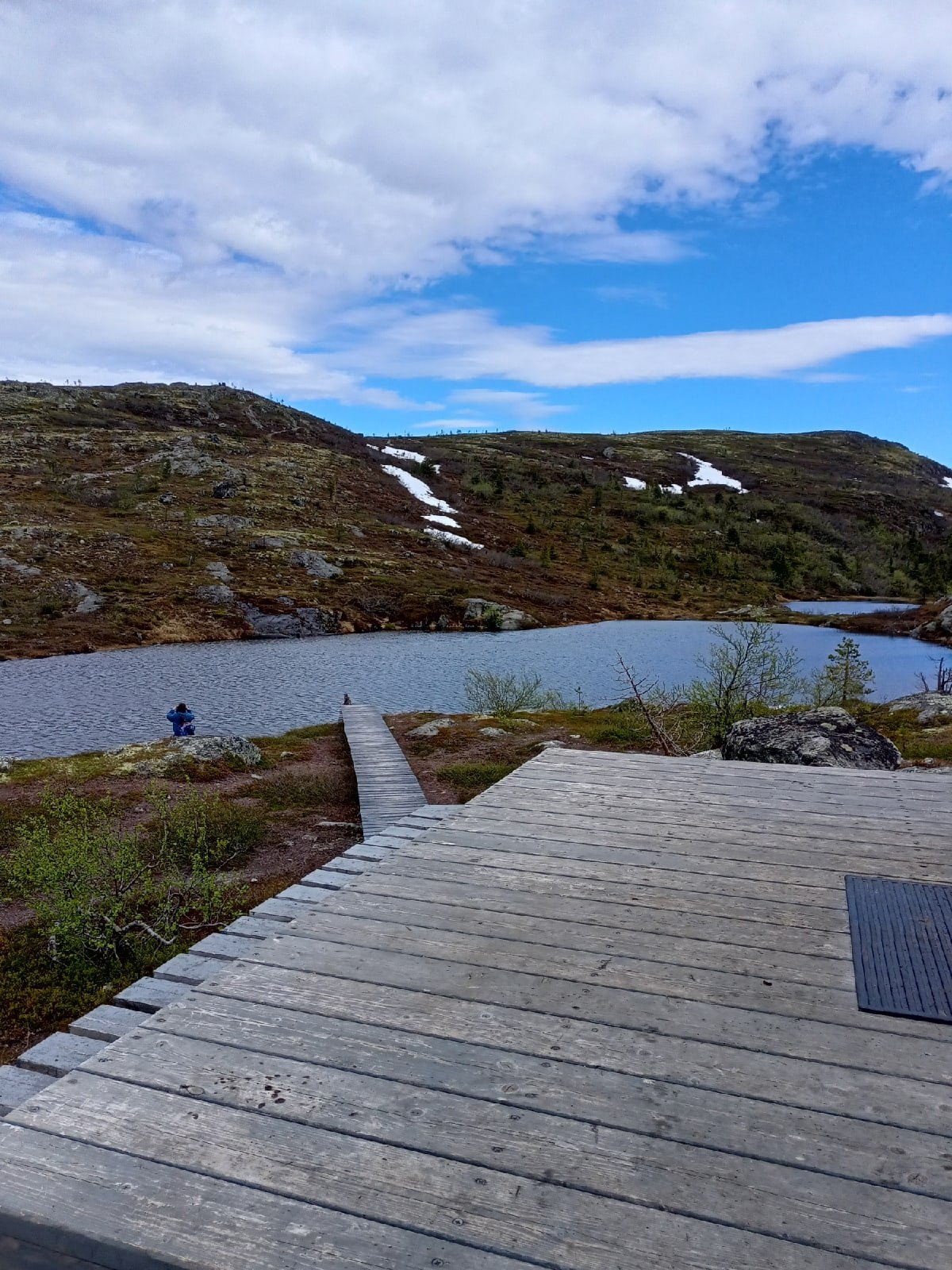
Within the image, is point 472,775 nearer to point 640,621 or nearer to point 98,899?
point 98,899

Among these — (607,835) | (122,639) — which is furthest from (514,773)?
(122,639)

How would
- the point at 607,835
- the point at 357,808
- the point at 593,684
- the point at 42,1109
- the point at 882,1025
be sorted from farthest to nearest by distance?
the point at 593,684
the point at 357,808
the point at 607,835
the point at 882,1025
the point at 42,1109

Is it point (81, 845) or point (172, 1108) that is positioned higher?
point (172, 1108)

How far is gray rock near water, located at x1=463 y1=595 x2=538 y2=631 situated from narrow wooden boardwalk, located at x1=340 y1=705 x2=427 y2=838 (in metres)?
34.8

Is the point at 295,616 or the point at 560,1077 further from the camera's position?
the point at 295,616

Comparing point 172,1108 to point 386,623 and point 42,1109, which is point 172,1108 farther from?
point 386,623

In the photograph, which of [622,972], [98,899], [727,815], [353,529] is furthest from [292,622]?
[622,972]

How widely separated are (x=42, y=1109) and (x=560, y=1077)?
2087mm

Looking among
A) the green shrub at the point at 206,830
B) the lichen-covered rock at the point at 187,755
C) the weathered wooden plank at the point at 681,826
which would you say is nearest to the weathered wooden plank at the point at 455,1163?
the weathered wooden plank at the point at 681,826

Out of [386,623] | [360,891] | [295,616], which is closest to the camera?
[360,891]

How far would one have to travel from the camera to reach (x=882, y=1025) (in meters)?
3.77

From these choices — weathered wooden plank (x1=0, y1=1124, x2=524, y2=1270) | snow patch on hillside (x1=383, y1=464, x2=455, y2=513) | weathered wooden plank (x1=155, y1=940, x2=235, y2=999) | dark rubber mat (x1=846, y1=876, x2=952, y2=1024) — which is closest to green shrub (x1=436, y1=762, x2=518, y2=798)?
weathered wooden plank (x1=155, y1=940, x2=235, y2=999)

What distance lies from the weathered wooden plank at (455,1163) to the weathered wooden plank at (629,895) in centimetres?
222

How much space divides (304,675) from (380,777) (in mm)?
21989
